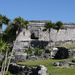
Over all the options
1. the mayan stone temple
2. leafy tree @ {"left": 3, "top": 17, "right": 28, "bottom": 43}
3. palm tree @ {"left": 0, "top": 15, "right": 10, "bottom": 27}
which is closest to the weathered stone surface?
the mayan stone temple

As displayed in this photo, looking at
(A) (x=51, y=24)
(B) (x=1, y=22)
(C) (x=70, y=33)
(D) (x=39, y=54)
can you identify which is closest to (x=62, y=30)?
(C) (x=70, y=33)

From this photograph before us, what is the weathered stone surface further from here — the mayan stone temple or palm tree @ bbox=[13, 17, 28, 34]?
palm tree @ bbox=[13, 17, 28, 34]

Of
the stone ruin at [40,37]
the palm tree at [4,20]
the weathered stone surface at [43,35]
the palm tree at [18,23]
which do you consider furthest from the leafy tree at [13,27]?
the weathered stone surface at [43,35]

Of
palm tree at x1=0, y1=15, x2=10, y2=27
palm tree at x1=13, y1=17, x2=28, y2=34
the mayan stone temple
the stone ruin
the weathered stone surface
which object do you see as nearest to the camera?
palm tree at x1=13, y1=17, x2=28, y2=34

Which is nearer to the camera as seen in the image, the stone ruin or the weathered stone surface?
the stone ruin

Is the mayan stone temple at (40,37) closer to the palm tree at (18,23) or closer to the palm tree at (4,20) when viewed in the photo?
the palm tree at (18,23)

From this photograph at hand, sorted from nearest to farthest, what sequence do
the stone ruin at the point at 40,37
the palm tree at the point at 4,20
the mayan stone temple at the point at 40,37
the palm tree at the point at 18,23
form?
1. the palm tree at the point at 18,23
2. the palm tree at the point at 4,20
3. the stone ruin at the point at 40,37
4. the mayan stone temple at the point at 40,37

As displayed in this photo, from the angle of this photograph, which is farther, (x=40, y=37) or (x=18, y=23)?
(x=40, y=37)

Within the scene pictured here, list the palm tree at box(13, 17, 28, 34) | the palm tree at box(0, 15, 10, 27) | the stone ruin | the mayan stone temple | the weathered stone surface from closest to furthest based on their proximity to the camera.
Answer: the palm tree at box(13, 17, 28, 34) → the palm tree at box(0, 15, 10, 27) → the stone ruin → the mayan stone temple → the weathered stone surface

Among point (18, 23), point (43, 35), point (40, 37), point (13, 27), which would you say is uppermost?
point (18, 23)

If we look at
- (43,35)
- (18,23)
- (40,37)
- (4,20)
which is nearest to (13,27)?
(18,23)

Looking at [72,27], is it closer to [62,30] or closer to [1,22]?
[62,30]

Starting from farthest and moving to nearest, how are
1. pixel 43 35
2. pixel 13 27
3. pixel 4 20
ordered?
pixel 43 35, pixel 13 27, pixel 4 20

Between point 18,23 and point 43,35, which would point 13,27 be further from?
point 43,35
